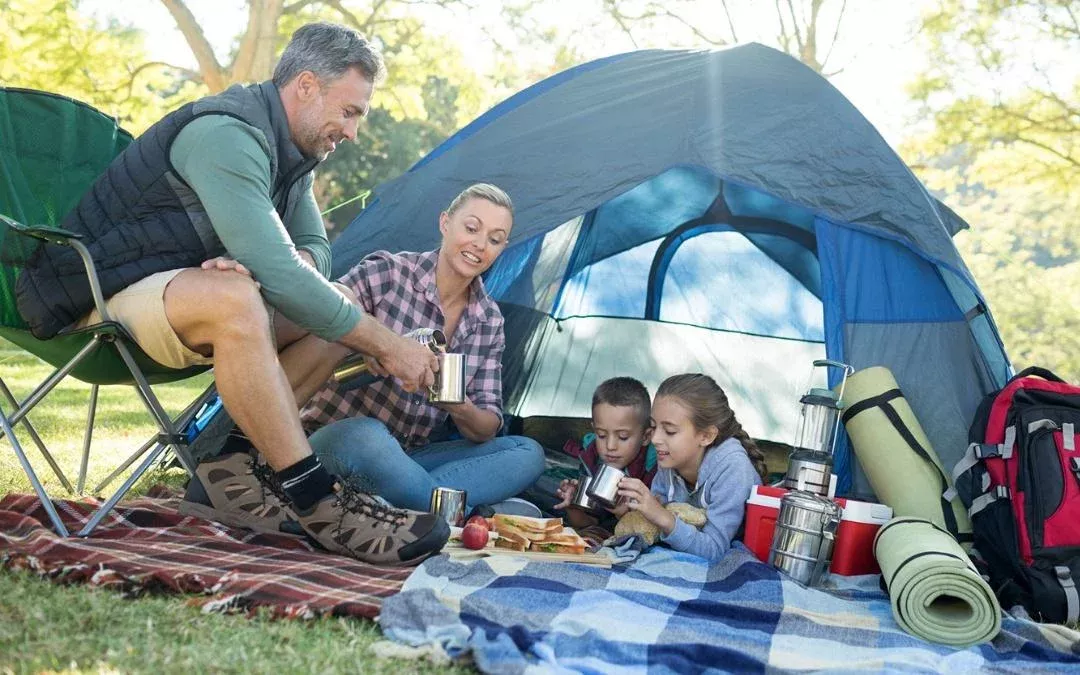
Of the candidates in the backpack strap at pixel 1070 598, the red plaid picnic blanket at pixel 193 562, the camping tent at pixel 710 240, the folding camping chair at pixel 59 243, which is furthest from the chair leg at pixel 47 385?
the backpack strap at pixel 1070 598

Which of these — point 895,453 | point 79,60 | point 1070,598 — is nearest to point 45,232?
point 895,453

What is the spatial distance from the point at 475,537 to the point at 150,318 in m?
0.92

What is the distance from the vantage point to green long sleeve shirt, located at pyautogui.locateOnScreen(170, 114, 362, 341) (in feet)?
8.12

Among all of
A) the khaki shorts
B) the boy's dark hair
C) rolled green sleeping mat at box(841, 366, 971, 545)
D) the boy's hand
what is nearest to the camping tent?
rolled green sleeping mat at box(841, 366, 971, 545)

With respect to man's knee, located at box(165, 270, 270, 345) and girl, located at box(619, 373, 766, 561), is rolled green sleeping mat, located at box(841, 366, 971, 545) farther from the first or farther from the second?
man's knee, located at box(165, 270, 270, 345)

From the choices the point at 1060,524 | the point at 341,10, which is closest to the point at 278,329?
the point at 1060,524

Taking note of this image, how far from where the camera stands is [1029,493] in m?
2.73

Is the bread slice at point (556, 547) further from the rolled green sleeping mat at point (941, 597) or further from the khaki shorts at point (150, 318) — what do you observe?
the khaki shorts at point (150, 318)

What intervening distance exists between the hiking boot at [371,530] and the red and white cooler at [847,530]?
876 mm

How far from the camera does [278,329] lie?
114 inches

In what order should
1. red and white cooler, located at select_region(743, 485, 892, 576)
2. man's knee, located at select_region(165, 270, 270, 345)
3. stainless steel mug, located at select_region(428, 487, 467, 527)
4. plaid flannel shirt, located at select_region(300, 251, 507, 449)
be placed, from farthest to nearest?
plaid flannel shirt, located at select_region(300, 251, 507, 449) < stainless steel mug, located at select_region(428, 487, 467, 527) < red and white cooler, located at select_region(743, 485, 892, 576) < man's knee, located at select_region(165, 270, 270, 345)

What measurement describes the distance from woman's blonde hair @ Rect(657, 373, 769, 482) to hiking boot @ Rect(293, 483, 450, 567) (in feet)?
3.01

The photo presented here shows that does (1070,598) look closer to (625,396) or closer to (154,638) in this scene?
(625,396)

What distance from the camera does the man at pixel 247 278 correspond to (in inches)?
95.9
